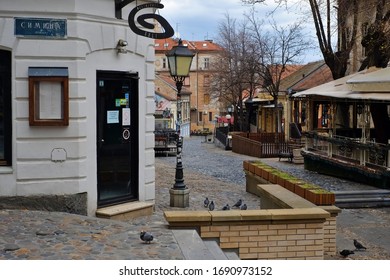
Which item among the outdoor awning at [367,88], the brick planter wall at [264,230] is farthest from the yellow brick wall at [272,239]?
the outdoor awning at [367,88]

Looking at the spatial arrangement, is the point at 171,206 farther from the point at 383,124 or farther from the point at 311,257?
the point at 383,124

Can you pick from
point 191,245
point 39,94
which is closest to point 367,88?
Answer: point 39,94

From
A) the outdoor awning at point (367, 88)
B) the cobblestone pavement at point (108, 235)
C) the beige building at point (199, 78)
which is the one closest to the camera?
the cobblestone pavement at point (108, 235)

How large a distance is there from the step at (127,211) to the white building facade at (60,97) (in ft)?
0.58

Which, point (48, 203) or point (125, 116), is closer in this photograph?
point (48, 203)

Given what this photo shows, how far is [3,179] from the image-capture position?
29.0ft

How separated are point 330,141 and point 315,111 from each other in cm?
451

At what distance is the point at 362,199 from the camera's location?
12477 millimetres

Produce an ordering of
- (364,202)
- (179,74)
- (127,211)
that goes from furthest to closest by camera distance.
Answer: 1. (364,202)
2. (179,74)
3. (127,211)

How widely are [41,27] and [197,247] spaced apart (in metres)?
4.16

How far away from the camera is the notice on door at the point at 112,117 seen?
9.68 m

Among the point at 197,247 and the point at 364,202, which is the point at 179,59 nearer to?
the point at 364,202

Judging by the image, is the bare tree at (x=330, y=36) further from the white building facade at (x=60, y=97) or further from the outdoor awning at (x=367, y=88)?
the white building facade at (x=60, y=97)

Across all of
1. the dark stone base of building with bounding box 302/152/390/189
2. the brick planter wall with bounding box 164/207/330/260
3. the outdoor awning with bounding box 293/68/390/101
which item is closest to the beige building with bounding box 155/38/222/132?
the dark stone base of building with bounding box 302/152/390/189
